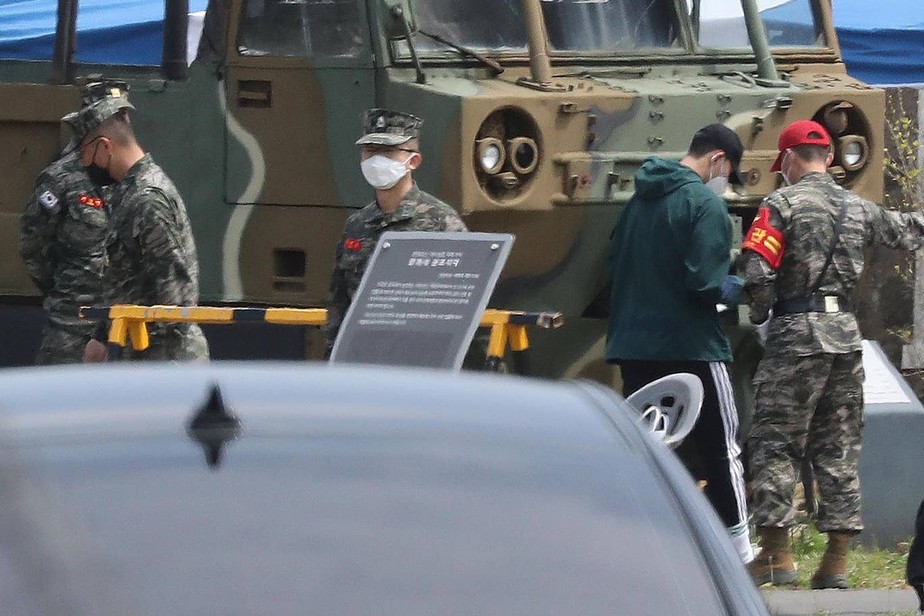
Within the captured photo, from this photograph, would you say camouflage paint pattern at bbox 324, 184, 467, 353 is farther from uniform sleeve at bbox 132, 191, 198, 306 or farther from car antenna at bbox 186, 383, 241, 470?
car antenna at bbox 186, 383, 241, 470

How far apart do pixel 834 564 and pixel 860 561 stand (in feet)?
1.71

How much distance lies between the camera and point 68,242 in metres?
8.98

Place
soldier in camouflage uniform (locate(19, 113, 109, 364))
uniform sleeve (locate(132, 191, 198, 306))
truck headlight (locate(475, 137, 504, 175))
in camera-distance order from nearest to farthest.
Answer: uniform sleeve (locate(132, 191, 198, 306)) → truck headlight (locate(475, 137, 504, 175)) → soldier in camouflage uniform (locate(19, 113, 109, 364))

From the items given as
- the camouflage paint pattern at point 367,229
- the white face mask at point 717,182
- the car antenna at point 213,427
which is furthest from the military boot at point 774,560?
the car antenna at point 213,427

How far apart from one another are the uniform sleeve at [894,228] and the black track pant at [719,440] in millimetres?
770

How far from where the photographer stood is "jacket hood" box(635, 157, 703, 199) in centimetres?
792

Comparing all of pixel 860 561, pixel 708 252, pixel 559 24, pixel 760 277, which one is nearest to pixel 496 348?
pixel 708 252

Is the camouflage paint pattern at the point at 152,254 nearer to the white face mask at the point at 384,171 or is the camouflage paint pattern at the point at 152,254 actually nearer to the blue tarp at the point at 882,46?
the white face mask at the point at 384,171

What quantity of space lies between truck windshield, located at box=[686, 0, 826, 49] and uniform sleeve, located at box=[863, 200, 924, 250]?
174 centimetres

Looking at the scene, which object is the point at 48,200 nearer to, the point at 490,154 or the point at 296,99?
the point at 296,99

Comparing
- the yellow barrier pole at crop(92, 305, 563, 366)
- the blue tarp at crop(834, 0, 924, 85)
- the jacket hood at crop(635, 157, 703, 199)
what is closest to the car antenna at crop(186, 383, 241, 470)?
the yellow barrier pole at crop(92, 305, 563, 366)

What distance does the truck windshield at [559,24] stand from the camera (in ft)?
29.1

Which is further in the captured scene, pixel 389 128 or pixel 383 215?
pixel 389 128

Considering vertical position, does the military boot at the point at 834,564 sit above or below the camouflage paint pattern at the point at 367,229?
below
